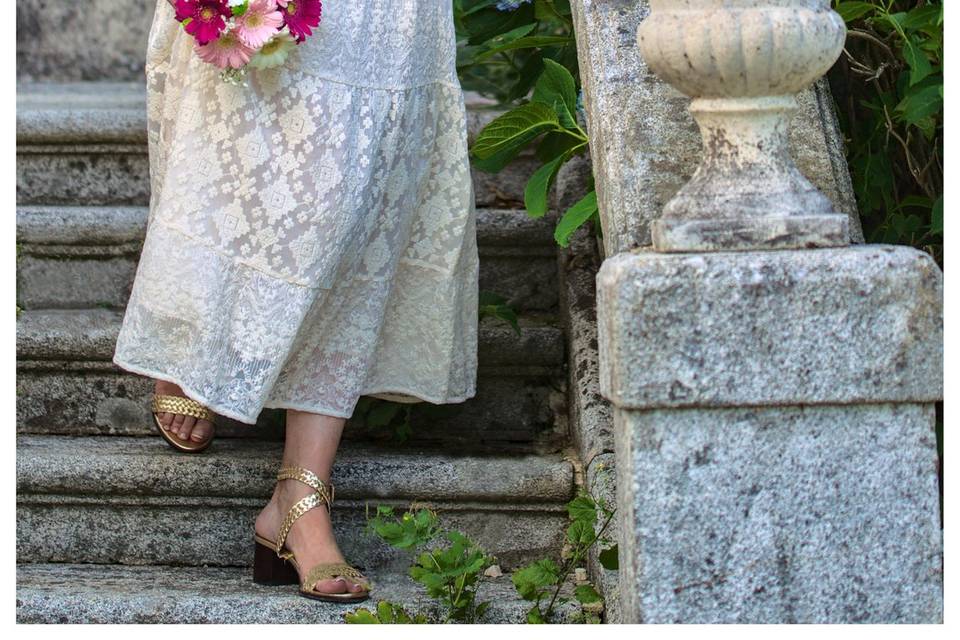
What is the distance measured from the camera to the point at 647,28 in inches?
65.9

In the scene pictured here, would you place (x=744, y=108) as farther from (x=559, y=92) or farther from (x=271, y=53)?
(x=271, y=53)

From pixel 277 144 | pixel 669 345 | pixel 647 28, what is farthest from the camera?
pixel 277 144

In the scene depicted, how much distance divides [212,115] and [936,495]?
1369 mm

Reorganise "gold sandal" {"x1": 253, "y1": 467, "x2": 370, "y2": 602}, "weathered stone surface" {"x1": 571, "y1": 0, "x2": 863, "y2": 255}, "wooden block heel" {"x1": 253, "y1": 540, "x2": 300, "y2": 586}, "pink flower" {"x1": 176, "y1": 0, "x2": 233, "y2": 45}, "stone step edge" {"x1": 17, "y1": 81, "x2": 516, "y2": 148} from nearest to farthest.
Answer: "weathered stone surface" {"x1": 571, "y1": 0, "x2": 863, "y2": 255} → "pink flower" {"x1": 176, "y1": 0, "x2": 233, "y2": 45} → "gold sandal" {"x1": 253, "y1": 467, "x2": 370, "y2": 602} → "wooden block heel" {"x1": 253, "y1": 540, "x2": 300, "y2": 586} → "stone step edge" {"x1": 17, "y1": 81, "x2": 516, "y2": 148}

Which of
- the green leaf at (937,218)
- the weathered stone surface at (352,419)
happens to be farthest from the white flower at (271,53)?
the green leaf at (937,218)

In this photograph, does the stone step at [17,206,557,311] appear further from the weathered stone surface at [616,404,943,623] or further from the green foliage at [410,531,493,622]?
the weathered stone surface at [616,404,943,623]

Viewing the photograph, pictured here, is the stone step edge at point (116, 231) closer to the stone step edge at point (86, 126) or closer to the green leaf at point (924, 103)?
the stone step edge at point (86, 126)

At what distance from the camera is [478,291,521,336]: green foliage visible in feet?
8.76

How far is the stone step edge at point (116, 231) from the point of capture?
2.96 m

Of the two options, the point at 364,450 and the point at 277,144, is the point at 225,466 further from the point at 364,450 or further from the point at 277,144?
the point at 277,144

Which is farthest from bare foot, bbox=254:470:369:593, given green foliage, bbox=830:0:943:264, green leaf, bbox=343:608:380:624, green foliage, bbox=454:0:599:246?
green foliage, bbox=830:0:943:264

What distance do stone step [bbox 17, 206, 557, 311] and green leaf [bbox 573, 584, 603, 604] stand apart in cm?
99

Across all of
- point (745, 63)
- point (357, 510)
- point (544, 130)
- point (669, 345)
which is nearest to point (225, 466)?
point (357, 510)

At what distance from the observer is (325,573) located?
2.21m
